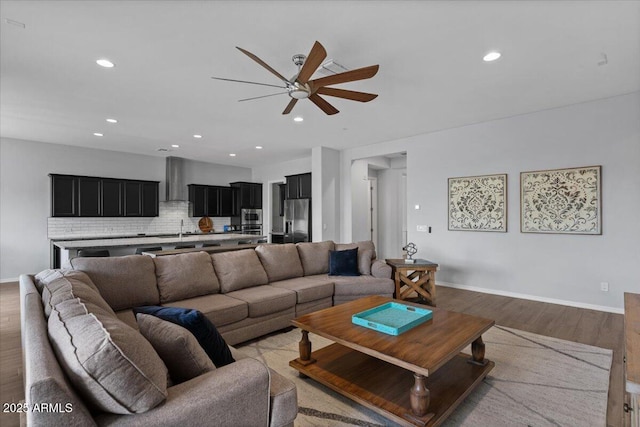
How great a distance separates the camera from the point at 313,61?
2322 millimetres

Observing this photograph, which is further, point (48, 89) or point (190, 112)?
point (190, 112)

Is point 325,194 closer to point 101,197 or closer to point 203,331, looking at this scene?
point 101,197

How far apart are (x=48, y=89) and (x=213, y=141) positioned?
2.91 meters

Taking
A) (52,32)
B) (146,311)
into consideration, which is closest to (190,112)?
(52,32)

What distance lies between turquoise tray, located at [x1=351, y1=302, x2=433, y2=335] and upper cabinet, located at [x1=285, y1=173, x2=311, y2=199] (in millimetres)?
5045

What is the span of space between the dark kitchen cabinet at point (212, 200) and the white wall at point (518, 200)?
530 centimetres

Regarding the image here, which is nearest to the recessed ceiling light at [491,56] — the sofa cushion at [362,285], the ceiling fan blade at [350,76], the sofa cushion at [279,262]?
the ceiling fan blade at [350,76]

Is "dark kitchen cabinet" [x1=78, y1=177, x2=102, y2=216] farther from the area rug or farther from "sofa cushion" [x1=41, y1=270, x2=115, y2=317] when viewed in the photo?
the area rug

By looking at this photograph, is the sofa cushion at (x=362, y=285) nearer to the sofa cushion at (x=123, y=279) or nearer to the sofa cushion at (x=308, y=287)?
the sofa cushion at (x=308, y=287)

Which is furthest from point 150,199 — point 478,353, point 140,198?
point 478,353

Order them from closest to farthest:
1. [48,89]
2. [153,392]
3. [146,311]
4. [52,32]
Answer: [153,392] < [146,311] < [52,32] < [48,89]

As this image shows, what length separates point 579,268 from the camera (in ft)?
14.0

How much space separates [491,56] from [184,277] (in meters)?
3.72

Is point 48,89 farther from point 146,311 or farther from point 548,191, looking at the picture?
point 548,191
